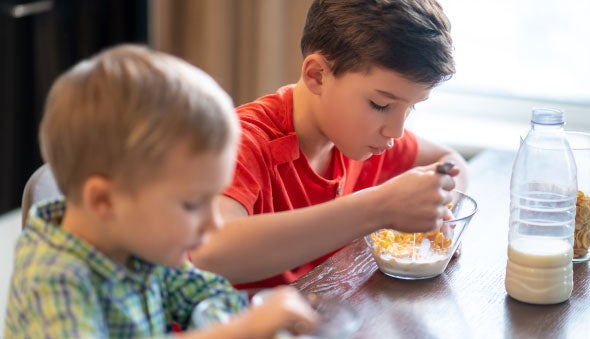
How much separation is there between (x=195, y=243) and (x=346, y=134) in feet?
1.98

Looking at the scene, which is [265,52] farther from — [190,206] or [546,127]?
[190,206]

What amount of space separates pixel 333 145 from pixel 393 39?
344 mm

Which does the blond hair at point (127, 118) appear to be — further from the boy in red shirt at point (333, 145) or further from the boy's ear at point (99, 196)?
the boy in red shirt at point (333, 145)

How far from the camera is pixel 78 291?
0.93 meters

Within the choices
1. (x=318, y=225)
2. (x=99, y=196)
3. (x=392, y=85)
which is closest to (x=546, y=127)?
(x=392, y=85)

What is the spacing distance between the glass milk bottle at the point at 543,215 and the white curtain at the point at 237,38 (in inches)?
60.6

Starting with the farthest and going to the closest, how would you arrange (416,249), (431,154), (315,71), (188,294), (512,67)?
1. (512,67)
2. (431,154)
3. (315,71)
4. (416,249)
5. (188,294)

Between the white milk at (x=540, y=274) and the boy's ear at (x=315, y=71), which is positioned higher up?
the boy's ear at (x=315, y=71)

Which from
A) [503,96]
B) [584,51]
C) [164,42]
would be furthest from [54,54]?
[584,51]

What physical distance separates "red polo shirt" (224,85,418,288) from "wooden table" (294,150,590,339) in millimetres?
162

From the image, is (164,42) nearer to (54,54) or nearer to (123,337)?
(54,54)

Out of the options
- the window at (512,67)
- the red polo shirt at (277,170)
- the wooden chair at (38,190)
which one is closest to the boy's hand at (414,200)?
the red polo shirt at (277,170)

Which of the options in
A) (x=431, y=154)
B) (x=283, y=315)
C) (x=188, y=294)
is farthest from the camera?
(x=431, y=154)

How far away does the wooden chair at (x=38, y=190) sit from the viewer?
50.7 inches
